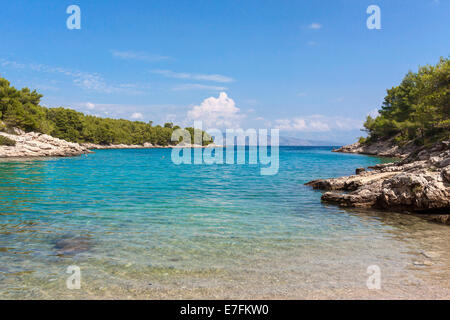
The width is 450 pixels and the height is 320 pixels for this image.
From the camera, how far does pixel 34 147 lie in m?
76.8

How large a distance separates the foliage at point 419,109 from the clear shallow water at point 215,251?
38.8 m

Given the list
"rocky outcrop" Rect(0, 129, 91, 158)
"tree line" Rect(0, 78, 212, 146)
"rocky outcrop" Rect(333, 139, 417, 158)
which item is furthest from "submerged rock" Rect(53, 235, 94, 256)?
"tree line" Rect(0, 78, 212, 146)

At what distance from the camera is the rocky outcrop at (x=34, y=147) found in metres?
69.2

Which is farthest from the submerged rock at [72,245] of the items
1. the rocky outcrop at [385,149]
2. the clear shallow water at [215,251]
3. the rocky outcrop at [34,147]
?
the rocky outcrop at [385,149]

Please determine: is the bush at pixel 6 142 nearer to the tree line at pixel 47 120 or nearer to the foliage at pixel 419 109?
the tree line at pixel 47 120

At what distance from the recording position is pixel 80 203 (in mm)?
17859

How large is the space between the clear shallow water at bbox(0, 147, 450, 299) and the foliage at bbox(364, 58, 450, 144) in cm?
3882

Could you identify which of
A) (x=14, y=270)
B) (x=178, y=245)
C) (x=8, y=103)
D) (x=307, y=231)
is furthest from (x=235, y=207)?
(x=8, y=103)

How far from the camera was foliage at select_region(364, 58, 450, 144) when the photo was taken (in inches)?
1735

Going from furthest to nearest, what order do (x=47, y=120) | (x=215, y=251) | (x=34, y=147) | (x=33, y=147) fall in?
(x=47, y=120)
(x=34, y=147)
(x=33, y=147)
(x=215, y=251)

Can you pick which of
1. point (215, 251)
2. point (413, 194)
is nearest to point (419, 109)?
point (413, 194)

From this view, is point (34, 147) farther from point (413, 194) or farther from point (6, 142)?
point (413, 194)

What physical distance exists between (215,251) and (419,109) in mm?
68789
